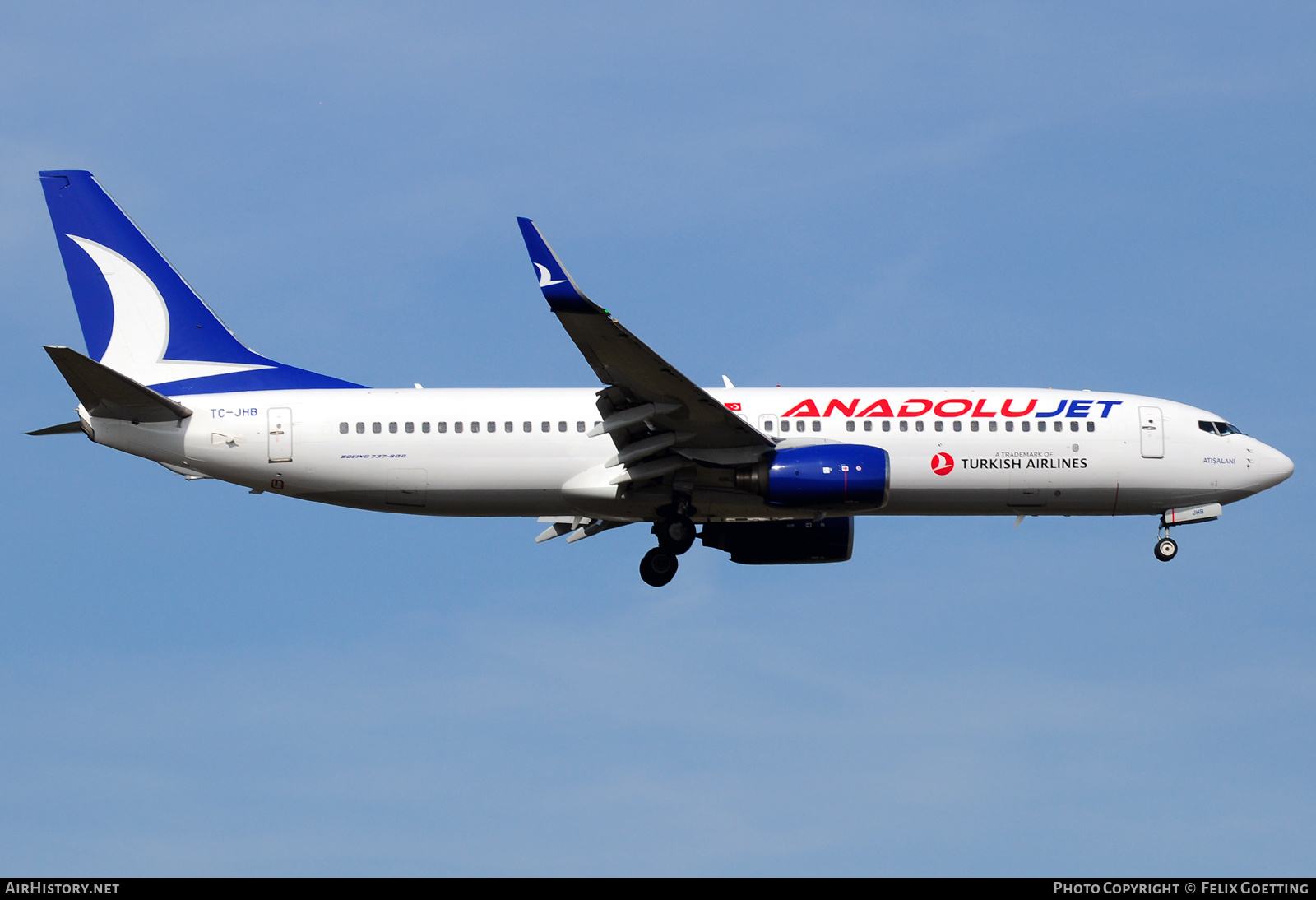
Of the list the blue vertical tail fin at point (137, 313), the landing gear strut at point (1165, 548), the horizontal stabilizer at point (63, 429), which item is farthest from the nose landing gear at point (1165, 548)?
the horizontal stabilizer at point (63, 429)

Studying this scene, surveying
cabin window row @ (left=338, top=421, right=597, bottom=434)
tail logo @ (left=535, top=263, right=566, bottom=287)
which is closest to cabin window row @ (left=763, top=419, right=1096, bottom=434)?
cabin window row @ (left=338, top=421, right=597, bottom=434)

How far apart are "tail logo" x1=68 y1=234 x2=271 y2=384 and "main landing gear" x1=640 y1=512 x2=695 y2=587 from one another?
10.4 meters

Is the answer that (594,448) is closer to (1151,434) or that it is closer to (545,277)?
(545,277)

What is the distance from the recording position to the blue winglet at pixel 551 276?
29.9 m

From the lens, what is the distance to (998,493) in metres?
36.3

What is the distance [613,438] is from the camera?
34.9 metres

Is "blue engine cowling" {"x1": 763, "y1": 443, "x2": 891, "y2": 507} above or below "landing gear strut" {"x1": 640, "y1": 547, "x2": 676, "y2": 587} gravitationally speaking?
above

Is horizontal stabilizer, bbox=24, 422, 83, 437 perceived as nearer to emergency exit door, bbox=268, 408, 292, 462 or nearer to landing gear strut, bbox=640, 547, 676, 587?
emergency exit door, bbox=268, 408, 292, 462

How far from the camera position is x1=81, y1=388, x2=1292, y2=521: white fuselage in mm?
35562

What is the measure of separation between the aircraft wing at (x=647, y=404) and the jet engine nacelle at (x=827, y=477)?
81cm
